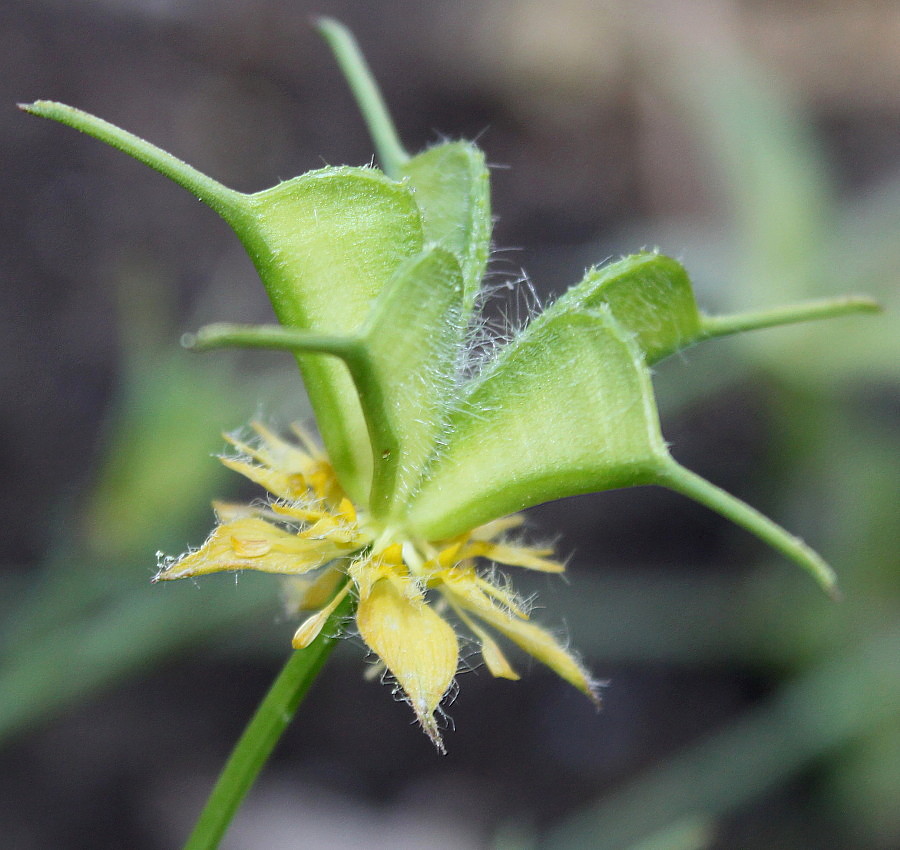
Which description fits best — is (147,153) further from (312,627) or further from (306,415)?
(306,415)

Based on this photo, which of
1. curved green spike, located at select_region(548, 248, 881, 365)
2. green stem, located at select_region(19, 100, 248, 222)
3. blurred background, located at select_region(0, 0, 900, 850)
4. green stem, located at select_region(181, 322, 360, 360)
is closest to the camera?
green stem, located at select_region(181, 322, 360, 360)

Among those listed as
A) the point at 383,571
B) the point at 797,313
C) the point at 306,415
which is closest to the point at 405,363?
the point at 383,571

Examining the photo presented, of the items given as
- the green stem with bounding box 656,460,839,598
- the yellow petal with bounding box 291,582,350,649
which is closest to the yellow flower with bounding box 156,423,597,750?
the yellow petal with bounding box 291,582,350,649

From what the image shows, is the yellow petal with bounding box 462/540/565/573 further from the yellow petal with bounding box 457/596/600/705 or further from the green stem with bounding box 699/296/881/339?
the green stem with bounding box 699/296/881/339

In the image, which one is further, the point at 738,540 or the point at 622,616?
the point at 738,540

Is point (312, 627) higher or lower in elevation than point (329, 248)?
lower

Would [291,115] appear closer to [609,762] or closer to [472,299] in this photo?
[609,762]

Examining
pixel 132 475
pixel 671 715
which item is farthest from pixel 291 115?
pixel 671 715

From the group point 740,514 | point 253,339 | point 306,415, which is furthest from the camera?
point 306,415
